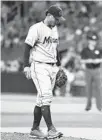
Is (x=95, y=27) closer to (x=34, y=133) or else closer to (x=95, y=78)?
(x=95, y=78)

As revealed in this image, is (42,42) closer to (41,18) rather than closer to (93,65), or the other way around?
(93,65)

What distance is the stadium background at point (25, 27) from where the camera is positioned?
805 inches

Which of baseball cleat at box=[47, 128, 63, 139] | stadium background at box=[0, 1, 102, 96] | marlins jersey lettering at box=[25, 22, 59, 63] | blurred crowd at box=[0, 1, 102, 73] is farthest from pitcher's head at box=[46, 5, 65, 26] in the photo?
blurred crowd at box=[0, 1, 102, 73]

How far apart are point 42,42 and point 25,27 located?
44.6 feet

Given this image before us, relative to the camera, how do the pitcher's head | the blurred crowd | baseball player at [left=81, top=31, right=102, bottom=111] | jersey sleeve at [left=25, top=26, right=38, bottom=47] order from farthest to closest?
1. the blurred crowd
2. baseball player at [left=81, top=31, right=102, bottom=111]
3. the pitcher's head
4. jersey sleeve at [left=25, top=26, right=38, bottom=47]

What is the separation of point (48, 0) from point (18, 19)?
4.76 feet

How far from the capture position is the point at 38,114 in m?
8.04

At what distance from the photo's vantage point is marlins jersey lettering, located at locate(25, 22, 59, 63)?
7.84 meters

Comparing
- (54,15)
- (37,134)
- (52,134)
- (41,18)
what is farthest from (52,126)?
(41,18)

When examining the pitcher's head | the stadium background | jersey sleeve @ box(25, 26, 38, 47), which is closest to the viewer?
jersey sleeve @ box(25, 26, 38, 47)

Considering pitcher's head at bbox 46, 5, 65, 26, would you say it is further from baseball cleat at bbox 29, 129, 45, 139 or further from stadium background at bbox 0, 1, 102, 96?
stadium background at bbox 0, 1, 102, 96

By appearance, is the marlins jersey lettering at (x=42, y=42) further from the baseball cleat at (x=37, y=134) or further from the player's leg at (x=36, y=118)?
the baseball cleat at (x=37, y=134)

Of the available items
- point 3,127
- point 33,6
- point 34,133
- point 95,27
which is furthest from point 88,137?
point 33,6

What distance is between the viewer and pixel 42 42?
7898mm
